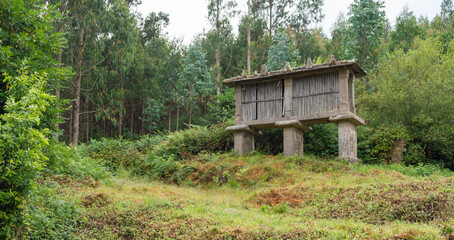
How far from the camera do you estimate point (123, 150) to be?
22.2 meters

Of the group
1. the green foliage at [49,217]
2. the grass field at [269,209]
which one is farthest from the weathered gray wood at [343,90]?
the green foliage at [49,217]

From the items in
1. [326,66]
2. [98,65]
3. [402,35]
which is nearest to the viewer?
[326,66]

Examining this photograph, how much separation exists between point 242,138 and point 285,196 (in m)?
7.87

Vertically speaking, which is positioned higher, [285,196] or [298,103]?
[298,103]

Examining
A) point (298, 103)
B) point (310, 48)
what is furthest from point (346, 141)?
point (310, 48)

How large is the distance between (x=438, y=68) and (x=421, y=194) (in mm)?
15194

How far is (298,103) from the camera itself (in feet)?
65.0

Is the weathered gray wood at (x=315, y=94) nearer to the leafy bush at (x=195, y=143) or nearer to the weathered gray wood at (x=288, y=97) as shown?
the weathered gray wood at (x=288, y=97)

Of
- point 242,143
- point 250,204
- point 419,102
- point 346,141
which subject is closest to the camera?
point 250,204

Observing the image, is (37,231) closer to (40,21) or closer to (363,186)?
(40,21)

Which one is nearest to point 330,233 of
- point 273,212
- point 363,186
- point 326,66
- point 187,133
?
point 273,212

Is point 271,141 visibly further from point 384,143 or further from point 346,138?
point 384,143

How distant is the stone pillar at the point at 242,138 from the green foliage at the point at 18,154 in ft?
42.1

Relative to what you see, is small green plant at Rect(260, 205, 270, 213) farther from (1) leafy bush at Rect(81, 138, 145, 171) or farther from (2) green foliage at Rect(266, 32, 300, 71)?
(2) green foliage at Rect(266, 32, 300, 71)
